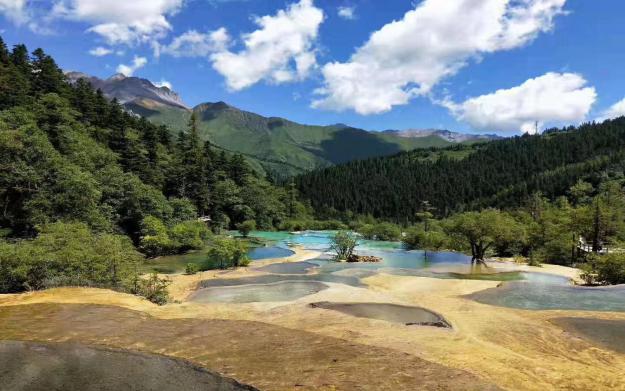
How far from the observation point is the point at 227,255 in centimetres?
5319

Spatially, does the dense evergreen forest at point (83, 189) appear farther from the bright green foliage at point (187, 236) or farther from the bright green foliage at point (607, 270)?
the bright green foliage at point (607, 270)

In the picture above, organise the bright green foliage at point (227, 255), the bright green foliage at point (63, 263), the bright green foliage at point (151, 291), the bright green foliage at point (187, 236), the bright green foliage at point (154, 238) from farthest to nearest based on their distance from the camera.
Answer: the bright green foliage at point (187, 236) < the bright green foliage at point (154, 238) < the bright green foliage at point (227, 255) < the bright green foliage at point (151, 291) < the bright green foliage at point (63, 263)

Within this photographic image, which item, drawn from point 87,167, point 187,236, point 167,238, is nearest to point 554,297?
point 167,238

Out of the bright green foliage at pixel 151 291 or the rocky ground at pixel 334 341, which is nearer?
the rocky ground at pixel 334 341

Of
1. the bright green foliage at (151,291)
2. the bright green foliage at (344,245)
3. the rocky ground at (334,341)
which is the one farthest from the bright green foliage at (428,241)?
the bright green foliage at (151,291)

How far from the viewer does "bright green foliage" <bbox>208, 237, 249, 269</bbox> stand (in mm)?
53250

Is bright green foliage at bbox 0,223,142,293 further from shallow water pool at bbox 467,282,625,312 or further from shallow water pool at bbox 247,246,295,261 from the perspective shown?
shallow water pool at bbox 247,246,295,261

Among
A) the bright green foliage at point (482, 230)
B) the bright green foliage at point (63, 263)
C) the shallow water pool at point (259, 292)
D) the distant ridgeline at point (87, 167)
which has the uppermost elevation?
the distant ridgeline at point (87, 167)

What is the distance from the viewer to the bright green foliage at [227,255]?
175 ft

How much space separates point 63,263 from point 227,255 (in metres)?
23.4

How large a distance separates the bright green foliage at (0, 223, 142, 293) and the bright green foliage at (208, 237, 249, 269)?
1736 centimetres

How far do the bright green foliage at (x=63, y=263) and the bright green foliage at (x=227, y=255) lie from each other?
684 inches

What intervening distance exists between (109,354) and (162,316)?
6285 millimetres

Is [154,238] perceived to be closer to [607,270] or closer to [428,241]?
[428,241]
